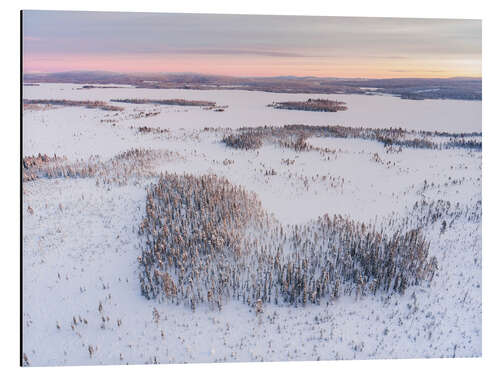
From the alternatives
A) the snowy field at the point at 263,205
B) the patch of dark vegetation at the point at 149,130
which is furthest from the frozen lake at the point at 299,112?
the patch of dark vegetation at the point at 149,130

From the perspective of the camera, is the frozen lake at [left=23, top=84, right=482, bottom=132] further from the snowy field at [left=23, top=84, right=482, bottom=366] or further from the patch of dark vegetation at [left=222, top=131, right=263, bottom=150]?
the patch of dark vegetation at [left=222, top=131, right=263, bottom=150]

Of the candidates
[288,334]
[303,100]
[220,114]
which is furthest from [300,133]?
[288,334]

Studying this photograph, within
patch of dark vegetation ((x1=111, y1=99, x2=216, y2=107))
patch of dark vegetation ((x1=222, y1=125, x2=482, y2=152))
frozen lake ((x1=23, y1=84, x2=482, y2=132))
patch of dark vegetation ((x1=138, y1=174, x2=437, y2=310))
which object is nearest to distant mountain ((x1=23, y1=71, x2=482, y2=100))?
frozen lake ((x1=23, y1=84, x2=482, y2=132))

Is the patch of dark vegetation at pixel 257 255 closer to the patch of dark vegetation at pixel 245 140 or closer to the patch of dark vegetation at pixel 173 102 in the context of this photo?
the patch of dark vegetation at pixel 245 140

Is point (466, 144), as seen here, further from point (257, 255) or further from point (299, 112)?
point (257, 255)

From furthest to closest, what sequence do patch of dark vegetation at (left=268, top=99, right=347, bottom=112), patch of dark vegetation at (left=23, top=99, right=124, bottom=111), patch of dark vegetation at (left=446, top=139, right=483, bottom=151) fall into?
patch of dark vegetation at (left=268, top=99, right=347, bottom=112) < patch of dark vegetation at (left=446, top=139, right=483, bottom=151) < patch of dark vegetation at (left=23, top=99, right=124, bottom=111)

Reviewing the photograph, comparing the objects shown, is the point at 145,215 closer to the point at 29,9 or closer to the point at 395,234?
the point at 29,9
